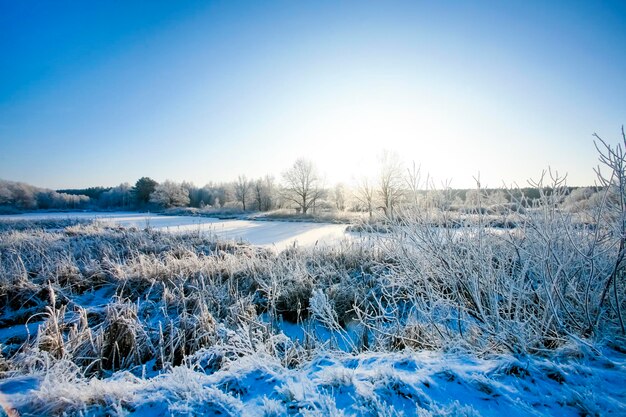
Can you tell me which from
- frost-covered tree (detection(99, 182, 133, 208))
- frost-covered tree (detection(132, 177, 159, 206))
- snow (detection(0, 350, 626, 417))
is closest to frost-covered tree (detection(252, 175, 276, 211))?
frost-covered tree (detection(132, 177, 159, 206))

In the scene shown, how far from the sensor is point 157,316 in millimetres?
4598

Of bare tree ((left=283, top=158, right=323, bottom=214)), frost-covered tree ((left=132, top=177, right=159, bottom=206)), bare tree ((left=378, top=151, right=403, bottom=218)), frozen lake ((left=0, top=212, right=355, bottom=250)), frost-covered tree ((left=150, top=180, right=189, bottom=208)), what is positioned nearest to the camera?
frozen lake ((left=0, top=212, right=355, bottom=250))

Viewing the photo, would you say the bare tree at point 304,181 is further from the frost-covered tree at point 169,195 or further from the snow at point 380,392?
the snow at point 380,392

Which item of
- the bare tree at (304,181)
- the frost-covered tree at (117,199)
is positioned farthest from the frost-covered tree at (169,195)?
the bare tree at (304,181)

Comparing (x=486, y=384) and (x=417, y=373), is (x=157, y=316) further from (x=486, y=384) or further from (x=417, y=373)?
(x=486, y=384)

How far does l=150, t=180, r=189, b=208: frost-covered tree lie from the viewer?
174ft

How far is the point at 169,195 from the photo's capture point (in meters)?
54.2

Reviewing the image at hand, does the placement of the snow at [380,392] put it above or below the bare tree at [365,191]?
below

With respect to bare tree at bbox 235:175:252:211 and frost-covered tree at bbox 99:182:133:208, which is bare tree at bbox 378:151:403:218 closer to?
bare tree at bbox 235:175:252:211

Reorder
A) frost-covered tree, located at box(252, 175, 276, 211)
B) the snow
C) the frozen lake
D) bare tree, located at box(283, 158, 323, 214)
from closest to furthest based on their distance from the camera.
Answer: the snow, the frozen lake, bare tree, located at box(283, 158, 323, 214), frost-covered tree, located at box(252, 175, 276, 211)

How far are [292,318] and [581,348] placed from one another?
387 centimetres

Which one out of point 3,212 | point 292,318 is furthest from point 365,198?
point 3,212

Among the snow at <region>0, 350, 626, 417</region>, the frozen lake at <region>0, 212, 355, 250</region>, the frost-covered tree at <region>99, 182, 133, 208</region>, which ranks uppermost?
the frost-covered tree at <region>99, 182, 133, 208</region>

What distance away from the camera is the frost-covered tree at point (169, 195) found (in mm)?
52906
